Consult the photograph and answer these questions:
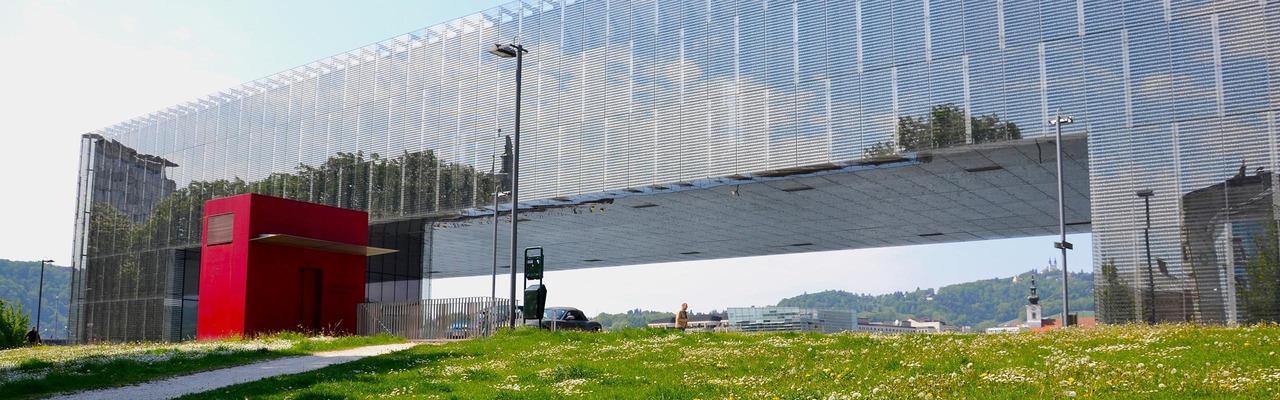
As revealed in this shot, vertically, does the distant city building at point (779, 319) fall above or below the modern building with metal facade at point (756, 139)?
below

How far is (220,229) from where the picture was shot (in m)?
33.9

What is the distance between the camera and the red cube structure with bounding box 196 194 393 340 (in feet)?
106

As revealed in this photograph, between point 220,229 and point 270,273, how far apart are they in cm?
261

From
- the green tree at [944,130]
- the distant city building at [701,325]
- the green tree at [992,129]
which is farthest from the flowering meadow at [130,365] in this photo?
the green tree at [992,129]

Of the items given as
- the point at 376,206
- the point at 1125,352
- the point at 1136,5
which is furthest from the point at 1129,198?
the point at 376,206

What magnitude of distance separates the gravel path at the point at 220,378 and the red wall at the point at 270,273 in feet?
35.6

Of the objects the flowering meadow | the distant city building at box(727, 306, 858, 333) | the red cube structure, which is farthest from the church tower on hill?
the flowering meadow

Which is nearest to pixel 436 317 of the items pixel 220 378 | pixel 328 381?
pixel 220 378

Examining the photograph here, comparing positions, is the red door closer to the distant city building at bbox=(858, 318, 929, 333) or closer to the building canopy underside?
the building canopy underside

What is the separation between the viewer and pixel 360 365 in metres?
18.2

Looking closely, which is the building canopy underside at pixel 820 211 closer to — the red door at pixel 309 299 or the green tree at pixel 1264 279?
the green tree at pixel 1264 279

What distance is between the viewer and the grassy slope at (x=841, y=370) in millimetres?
10070

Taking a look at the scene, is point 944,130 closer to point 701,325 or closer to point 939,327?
point 701,325

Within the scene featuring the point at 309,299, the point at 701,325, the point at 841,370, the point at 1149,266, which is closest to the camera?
the point at 841,370
